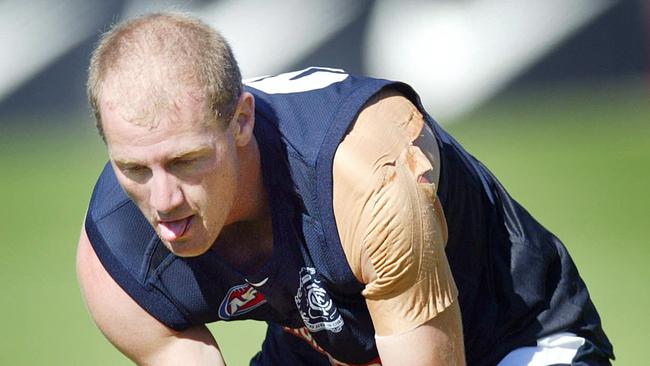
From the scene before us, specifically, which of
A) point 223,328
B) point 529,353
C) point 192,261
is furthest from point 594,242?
point 192,261

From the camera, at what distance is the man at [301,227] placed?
253 centimetres

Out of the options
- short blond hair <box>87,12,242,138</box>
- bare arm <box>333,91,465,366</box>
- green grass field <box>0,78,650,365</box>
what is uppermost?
short blond hair <box>87,12,242,138</box>

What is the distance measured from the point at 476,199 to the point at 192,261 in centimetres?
71

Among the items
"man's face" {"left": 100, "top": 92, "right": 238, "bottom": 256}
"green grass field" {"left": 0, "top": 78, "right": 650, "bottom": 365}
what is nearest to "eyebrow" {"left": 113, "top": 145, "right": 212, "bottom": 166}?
"man's face" {"left": 100, "top": 92, "right": 238, "bottom": 256}

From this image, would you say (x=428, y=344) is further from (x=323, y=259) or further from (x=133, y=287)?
(x=133, y=287)

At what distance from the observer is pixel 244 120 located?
2662 mm

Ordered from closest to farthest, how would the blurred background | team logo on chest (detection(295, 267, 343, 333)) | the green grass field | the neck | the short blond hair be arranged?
1. the short blond hair
2. the neck
3. team logo on chest (detection(295, 267, 343, 333))
4. the green grass field
5. the blurred background

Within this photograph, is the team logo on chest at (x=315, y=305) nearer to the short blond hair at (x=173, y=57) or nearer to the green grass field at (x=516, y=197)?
the short blond hair at (x=173, y=57)

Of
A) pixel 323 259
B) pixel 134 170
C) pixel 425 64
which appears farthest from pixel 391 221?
pixel 425 64

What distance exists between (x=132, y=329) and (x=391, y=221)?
82cm

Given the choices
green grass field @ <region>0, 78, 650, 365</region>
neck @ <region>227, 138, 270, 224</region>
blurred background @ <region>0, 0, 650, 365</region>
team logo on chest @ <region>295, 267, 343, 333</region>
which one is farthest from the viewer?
blurred background @ <region>0, 0, 650, 365</region>

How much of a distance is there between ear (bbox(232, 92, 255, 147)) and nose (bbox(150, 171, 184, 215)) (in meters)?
0.17

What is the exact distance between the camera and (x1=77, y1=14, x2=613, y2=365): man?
2533mm

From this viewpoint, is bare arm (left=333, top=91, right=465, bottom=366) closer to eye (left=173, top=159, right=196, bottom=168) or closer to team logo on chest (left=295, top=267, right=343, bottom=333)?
team logo on chest (left=295, top=267, right=343, bottom=333)
